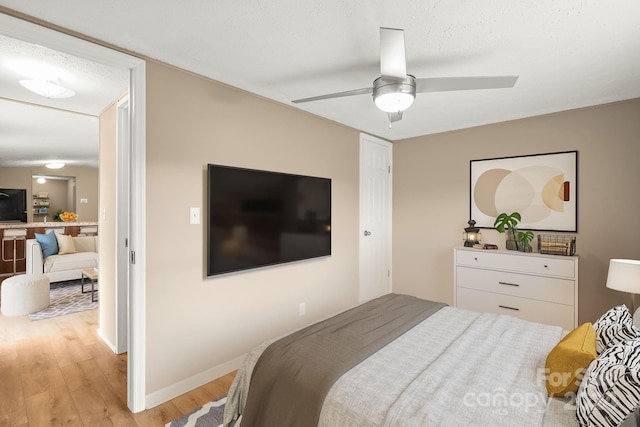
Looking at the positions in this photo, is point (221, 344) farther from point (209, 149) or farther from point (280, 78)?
point (280, 78)

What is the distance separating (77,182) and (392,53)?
9194mm

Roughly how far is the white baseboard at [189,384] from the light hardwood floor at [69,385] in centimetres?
3

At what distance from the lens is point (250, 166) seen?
271 cm

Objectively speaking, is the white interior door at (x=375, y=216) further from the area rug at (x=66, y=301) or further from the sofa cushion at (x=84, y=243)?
the sofa cushion at (x=84, y=243)

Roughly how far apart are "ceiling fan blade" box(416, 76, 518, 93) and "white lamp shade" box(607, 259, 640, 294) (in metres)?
1.74

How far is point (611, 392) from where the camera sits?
1.01m

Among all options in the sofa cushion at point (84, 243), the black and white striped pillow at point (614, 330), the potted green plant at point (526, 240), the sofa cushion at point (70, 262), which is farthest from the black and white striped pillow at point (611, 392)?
the sofa cushion at point (84, 243)

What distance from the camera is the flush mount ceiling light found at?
7.85ft

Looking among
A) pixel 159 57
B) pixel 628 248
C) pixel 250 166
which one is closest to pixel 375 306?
pixel 250 166

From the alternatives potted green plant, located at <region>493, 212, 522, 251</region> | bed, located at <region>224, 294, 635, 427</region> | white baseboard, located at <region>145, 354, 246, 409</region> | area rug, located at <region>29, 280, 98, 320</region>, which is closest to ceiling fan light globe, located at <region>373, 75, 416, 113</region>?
bed, located at <region>224, 294, 635, 427</region>

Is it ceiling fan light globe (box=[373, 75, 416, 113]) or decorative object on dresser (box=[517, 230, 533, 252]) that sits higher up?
ceiling fan light globe (box=[373, 75, 416, 113])

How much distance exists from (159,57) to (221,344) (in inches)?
85.8

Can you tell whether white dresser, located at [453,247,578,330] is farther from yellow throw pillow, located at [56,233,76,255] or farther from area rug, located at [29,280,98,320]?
yellow throw pillow, located at [56,233,76,255]

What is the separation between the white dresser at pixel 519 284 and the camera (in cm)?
290
